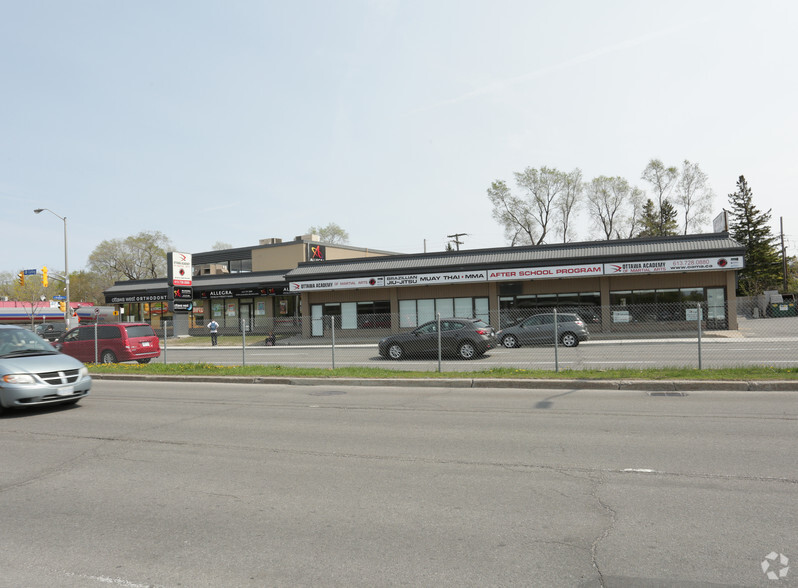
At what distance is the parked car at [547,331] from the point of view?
22.6 m

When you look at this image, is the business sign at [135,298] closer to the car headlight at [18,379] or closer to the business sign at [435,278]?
the business sign at [435,278]

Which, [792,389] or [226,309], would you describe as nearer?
[792,389]

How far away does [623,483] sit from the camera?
5.48m

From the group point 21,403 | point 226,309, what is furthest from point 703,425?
point 226,309

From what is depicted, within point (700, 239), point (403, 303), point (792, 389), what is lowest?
point (792, 389)

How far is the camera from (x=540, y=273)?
31438 mm

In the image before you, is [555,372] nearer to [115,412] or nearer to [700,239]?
[115,412]

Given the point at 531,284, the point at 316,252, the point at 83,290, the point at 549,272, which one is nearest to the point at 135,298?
the point at 316,252

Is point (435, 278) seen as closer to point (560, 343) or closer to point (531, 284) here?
point (531, 284)

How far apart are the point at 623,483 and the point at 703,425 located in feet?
11.3

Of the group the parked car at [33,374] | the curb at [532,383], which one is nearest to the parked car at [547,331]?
the curb at [532,383]

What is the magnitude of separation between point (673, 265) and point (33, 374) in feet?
95.6

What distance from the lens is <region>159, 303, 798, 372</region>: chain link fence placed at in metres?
15.8

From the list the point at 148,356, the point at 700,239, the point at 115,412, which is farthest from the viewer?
the point at 700,239
